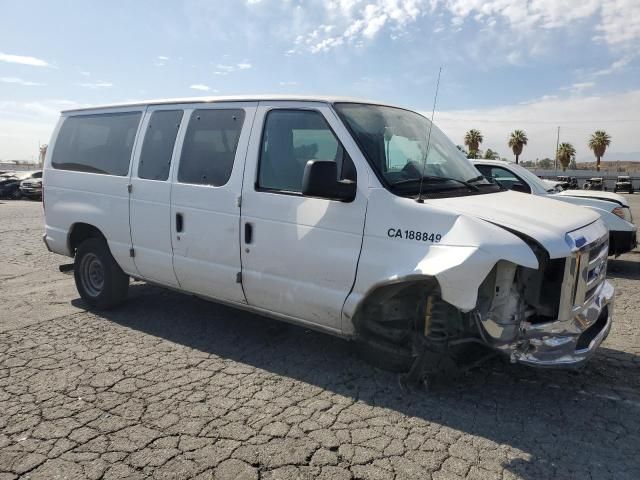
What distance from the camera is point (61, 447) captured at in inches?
121

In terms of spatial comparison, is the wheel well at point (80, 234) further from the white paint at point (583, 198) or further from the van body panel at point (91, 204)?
the white paint at point (583, 198)

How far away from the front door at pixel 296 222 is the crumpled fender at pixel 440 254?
4.5 inches

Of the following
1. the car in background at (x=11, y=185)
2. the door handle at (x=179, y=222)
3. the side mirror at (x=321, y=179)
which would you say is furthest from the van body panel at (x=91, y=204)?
the car in background at (x=11, y=185)

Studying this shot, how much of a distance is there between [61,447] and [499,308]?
2.82m

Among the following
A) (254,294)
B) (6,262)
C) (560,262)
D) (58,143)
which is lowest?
(6,262)

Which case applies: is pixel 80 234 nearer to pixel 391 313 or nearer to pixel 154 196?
pixel 154 196

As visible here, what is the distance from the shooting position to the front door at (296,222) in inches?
150

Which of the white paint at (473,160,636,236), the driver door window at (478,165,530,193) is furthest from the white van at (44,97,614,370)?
the white paint at (473,160,636,236)

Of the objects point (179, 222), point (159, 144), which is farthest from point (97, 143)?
point (179, 222)

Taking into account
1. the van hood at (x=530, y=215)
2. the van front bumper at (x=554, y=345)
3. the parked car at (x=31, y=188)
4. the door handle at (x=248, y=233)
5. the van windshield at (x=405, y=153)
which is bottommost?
the parked car at (x=31, y=188)

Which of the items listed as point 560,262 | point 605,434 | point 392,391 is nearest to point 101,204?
point 392,391

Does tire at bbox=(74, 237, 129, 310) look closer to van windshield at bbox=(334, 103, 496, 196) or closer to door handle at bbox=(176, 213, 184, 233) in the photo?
door handle at bbox=(176, 213, 184, 233)

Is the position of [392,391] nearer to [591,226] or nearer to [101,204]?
[591,226]

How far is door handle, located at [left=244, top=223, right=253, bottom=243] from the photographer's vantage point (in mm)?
4266
